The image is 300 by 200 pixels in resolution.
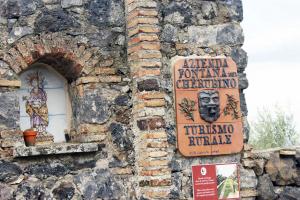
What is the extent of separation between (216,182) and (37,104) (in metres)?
1.96

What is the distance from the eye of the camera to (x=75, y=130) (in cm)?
552

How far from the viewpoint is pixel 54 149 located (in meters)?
5.12

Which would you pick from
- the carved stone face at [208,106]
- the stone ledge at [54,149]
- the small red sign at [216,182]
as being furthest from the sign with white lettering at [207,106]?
the stone ledge at [54,149]

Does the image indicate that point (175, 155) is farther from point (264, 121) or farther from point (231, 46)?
point (264, 121)

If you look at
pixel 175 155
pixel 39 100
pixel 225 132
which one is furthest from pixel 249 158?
pixel 39 100

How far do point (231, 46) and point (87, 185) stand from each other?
2.13 m

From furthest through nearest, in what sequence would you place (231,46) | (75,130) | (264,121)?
(264,121), (231,46), (75,130)

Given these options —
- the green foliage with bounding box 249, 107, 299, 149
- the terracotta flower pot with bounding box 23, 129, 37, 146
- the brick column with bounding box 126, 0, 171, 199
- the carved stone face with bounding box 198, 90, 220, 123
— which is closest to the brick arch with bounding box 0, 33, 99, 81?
the brick column with bounding box 126, 0, 171, 199

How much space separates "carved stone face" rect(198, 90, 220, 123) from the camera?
554 centimetres

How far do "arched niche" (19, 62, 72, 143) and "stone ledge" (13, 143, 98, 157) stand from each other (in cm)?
26

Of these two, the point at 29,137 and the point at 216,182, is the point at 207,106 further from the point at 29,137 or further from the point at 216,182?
the point at 29,137

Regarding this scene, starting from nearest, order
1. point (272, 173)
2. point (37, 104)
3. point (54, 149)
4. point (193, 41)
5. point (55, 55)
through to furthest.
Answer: point (54, 149), point (55, 55), point (37, 104), point (193, 41), point (272, 173)

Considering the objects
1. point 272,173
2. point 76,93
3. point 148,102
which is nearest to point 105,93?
point 76,93

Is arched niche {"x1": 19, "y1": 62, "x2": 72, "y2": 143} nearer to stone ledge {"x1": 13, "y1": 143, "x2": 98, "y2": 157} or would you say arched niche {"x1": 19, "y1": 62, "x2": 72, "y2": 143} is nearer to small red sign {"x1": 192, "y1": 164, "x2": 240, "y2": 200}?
stone ledge {"x1": 13, "y1": 143, "x2": 98, "y2": 157}
